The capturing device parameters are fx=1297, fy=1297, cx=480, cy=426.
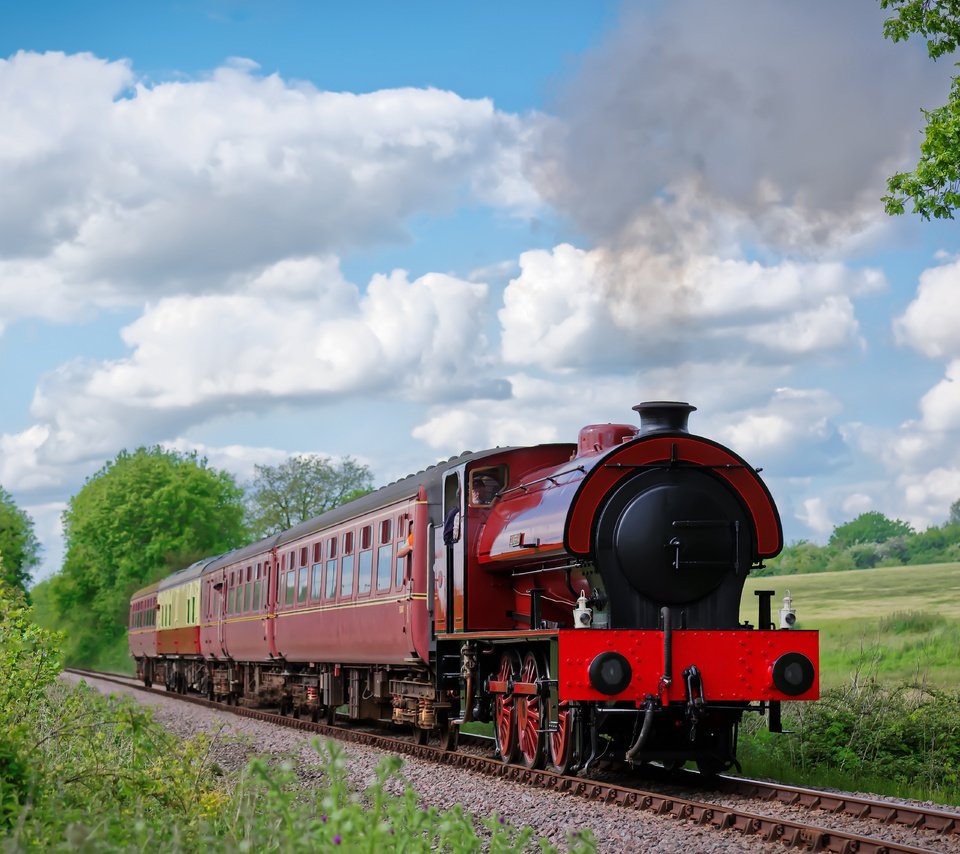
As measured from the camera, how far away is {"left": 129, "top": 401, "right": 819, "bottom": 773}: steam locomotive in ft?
36.4

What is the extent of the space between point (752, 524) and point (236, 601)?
18.2 metres

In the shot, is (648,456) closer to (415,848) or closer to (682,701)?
(682,701)

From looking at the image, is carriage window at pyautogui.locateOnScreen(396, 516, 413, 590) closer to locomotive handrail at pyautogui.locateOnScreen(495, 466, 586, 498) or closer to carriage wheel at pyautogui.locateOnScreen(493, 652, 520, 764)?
locomotive handrail at pyautogui.locateOnScreen(495, 466, 586, 498)

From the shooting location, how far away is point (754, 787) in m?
11.0

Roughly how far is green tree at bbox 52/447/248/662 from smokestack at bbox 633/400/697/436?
6074cm

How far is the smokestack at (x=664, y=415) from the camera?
39.3 feet

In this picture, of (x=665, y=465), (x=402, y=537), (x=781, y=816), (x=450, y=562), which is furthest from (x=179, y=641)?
(x=781, y=816)

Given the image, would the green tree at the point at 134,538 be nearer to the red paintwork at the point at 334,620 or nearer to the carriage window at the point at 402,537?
the red paintwork at the point at 334,620

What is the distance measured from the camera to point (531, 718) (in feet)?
41.5

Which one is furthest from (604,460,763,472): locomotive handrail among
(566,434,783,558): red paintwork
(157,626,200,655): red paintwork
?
(157,626,200,655): red paintwork

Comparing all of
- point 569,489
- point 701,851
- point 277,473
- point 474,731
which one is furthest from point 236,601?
point 277,473

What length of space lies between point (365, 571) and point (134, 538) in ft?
189

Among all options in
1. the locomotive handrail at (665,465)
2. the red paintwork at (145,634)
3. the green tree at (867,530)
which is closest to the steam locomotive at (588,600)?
the locomotive handrail at (665,465)

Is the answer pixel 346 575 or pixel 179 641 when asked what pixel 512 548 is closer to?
pixel 346 575
